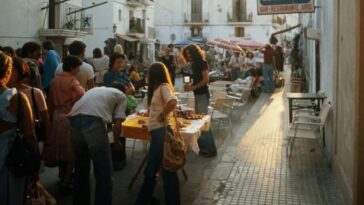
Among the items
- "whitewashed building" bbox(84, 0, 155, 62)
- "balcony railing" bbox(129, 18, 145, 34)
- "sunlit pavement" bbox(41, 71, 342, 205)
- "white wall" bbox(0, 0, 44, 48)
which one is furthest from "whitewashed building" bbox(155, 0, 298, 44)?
"sunlit pavement" bbox(41, 71, 342, 205)

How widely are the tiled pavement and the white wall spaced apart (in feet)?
39.7

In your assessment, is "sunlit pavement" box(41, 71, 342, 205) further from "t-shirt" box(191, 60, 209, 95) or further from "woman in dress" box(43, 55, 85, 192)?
"t-shirt" box(191, 60, 209, 95)

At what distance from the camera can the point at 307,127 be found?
28.2 ft

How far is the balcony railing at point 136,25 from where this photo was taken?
40969 mm

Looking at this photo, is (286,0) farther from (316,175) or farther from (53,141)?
(53,141)

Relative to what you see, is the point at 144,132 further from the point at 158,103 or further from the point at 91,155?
the point at 91,155

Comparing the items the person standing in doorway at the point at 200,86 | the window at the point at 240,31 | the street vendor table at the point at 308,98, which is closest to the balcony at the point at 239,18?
the window at the point at 240,31

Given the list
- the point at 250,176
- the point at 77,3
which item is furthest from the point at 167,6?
the point at 250,176

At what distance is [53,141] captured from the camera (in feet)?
20.1

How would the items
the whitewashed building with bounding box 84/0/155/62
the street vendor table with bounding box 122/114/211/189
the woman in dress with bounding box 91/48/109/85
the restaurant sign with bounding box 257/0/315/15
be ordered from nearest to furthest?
1. the street vendor table with bounding box 122/114/211/189
2. the restaurant sign with bounding box 257/0/315/15
3. the woman in dress with bounding box 91/48/109/85
4. the whitewashed building with bounding box 84/0/155/62

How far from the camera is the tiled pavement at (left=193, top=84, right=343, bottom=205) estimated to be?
6164mm

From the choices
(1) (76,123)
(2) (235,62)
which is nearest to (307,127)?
(1) (76,123)

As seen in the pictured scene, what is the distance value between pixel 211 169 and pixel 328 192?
1.87m

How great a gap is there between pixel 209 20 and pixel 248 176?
48368 mm
